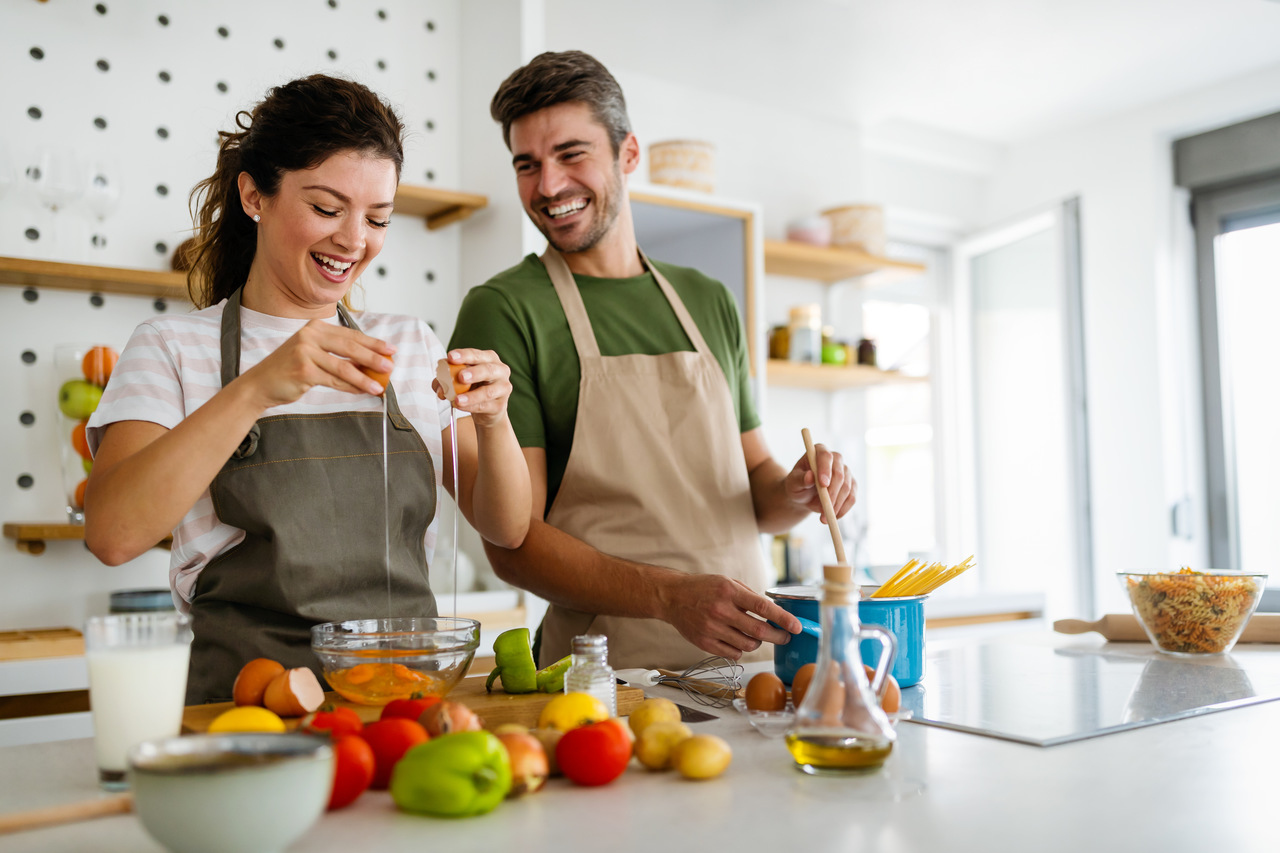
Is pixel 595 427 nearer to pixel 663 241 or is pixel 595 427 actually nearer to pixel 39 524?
pixel 39 524

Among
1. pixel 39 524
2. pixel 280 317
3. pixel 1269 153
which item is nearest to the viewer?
pixel 280 317

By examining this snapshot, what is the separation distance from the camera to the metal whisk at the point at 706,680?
3.93 feet

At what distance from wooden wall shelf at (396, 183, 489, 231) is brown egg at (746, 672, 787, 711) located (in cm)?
190

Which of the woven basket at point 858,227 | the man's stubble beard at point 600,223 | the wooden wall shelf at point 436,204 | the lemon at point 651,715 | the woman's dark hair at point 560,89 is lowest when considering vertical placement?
the lemon at point 651,715

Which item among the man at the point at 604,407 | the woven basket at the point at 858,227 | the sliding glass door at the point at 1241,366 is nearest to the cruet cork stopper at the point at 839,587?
the man at the point at 604,407

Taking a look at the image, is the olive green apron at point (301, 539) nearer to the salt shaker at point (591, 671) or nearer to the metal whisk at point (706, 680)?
the metal whisk at point (706, 680)

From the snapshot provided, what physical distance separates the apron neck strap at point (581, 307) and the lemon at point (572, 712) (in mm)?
848

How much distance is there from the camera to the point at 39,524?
7.38 ft

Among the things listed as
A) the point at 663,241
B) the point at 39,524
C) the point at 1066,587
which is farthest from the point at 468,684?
the point at 1066,587

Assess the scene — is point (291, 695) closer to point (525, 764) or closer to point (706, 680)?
point (525, 764)

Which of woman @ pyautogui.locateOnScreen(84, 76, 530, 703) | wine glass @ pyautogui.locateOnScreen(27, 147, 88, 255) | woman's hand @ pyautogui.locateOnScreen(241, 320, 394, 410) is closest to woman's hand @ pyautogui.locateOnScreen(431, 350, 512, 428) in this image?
woman @ pyautogui.locateOnScreen(84, 76, 530, 703)

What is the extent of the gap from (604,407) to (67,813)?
1035 mm

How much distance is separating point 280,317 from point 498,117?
0.60 m

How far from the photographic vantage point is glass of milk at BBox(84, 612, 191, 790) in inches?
32.4
